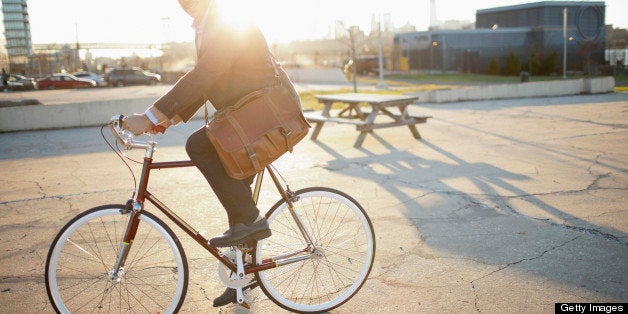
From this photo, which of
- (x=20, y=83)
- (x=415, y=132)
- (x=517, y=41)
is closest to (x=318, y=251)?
(x=415, y=132)

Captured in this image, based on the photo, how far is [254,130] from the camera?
8.78 ft

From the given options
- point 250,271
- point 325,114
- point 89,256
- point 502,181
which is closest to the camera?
point 250,271

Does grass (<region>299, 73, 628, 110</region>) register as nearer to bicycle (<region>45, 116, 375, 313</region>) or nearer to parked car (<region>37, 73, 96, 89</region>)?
bicycle (<region>45, 116, 375, 313</region>)

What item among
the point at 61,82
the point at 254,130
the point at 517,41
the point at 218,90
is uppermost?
the point at 517,41

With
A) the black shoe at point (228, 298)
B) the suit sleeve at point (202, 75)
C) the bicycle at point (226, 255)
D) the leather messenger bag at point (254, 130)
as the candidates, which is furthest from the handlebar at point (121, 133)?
the black shoe at point (228, 298)

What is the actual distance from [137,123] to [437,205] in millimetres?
3631

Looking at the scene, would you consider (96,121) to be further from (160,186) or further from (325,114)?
(160,186)

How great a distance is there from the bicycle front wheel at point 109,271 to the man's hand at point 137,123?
457mm

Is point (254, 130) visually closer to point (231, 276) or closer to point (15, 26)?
point (231, 276)

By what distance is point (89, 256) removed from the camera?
3465 millimetres

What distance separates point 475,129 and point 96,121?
928cm

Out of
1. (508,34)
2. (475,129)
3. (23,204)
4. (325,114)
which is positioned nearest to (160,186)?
(23,204)

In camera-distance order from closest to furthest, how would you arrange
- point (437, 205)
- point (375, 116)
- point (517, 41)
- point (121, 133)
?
point (121, 133)
point (437, 205)
point (375, 116)
point (517, 41)

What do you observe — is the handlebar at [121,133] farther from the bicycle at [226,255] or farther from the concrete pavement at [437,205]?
the concrete pavement at [437,205]
